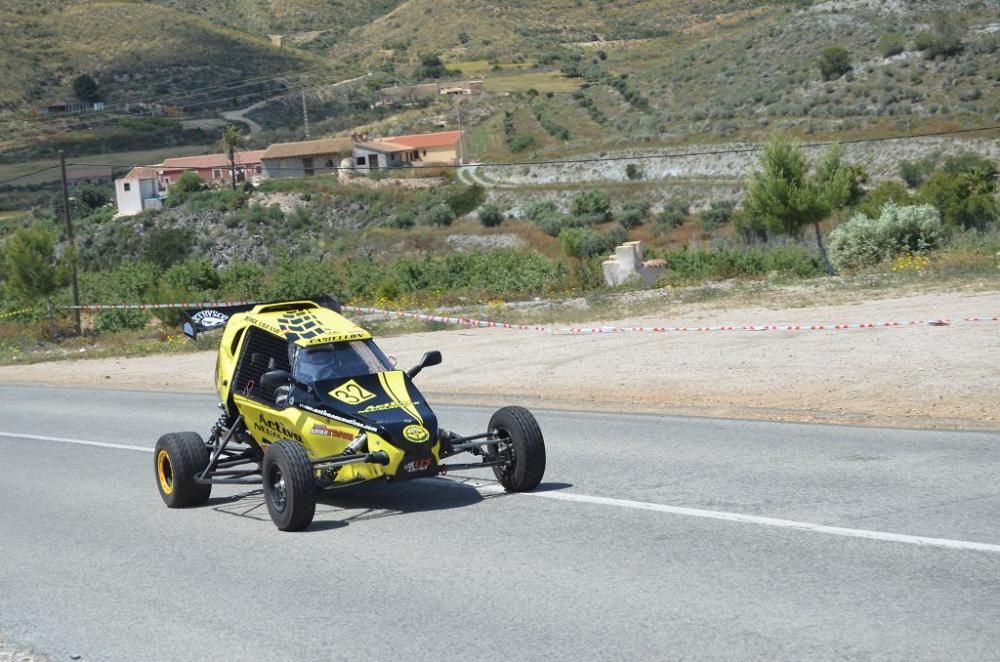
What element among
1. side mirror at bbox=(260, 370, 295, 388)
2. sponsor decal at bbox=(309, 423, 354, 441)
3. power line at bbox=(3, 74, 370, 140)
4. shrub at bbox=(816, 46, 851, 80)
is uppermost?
power line at bbox=(3, 74, 370, 140)

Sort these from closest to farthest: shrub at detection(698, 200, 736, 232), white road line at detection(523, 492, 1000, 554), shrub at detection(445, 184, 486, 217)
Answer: white road line at detection(523, 492, 1000, 554)
shrub at detection(698, 200, 736, 232)
shrub at detection(445, 184, 486, 217)

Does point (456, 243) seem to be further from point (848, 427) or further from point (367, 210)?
point (848, 427)

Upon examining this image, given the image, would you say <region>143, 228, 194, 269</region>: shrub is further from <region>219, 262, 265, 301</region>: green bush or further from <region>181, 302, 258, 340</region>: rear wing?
<region>181, 302, 258, 340</region>: rear wing

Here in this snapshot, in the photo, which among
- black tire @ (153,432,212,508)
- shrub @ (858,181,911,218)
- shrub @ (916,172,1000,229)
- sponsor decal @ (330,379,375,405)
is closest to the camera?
sponsor decal @ (330,379,375,405)

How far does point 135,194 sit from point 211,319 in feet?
290

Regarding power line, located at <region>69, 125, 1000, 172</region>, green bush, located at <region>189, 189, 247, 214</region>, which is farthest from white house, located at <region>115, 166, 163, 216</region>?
power line, located at <region>69, 125, 1000, 172</region>

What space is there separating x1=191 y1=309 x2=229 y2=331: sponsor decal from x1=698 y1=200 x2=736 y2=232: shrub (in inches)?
2256

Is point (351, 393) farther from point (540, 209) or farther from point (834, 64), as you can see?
point (834, 64)

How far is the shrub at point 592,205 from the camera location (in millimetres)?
76312

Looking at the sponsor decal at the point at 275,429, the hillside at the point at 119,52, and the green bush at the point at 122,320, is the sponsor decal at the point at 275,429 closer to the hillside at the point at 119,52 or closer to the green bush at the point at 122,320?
the green bush at the point at 122,320

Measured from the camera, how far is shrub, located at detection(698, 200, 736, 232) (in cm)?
Result: 6819

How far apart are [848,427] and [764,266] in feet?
82.6

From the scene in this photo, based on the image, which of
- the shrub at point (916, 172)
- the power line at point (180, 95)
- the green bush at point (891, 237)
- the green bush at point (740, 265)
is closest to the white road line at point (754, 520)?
the green bush at point (740, 265)

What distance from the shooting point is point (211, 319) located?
1184 cm
